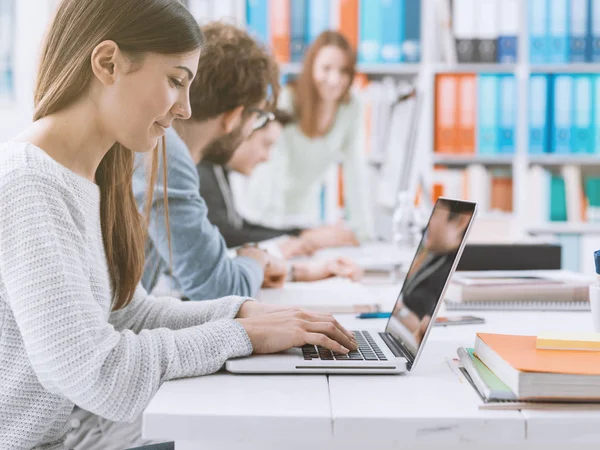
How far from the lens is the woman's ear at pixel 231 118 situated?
151cm

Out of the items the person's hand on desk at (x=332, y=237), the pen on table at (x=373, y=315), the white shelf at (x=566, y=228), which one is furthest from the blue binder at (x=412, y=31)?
the pen on table at (x=373, y=315)

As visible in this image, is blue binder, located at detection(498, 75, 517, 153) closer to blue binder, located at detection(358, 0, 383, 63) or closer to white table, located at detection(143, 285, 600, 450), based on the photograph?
blue binder, located at detection(358, 0, 383, 63)

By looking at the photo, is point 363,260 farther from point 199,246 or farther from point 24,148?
point 24,148

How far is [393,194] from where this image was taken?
2.22 meters

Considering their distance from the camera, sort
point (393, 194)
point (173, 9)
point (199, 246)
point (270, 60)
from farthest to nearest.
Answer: point (393, 194) < point (270, 60) < point (199, 246) < point (173, 9)

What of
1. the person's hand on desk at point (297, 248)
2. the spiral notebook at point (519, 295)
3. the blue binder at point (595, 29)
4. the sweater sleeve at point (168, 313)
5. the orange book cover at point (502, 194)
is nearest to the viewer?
the sweater sleeve at point (168, 313)

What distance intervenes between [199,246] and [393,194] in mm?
1026

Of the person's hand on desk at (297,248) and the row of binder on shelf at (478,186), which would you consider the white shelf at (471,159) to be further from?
the person's hand on desk at (297,248)

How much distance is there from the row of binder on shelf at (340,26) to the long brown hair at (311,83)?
30cm

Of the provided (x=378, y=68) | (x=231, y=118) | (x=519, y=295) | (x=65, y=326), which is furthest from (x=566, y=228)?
(x=65, y=326)

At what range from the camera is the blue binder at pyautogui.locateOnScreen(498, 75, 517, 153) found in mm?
3391

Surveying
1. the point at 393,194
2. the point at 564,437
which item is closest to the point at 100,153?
the point at 564,437

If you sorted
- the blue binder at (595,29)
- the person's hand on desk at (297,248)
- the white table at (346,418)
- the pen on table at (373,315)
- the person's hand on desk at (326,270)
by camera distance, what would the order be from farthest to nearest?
1. the blue binder at (595,29)
2. the person's hand on desk at (297,248)
3. the person's hand on desk at (326,270)
4. the pen on table at (373,315)
5. the white table at (346,418)

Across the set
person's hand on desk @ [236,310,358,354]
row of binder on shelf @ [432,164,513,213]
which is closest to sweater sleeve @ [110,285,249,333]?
person's hand on desk @ [236,310,358,354]
